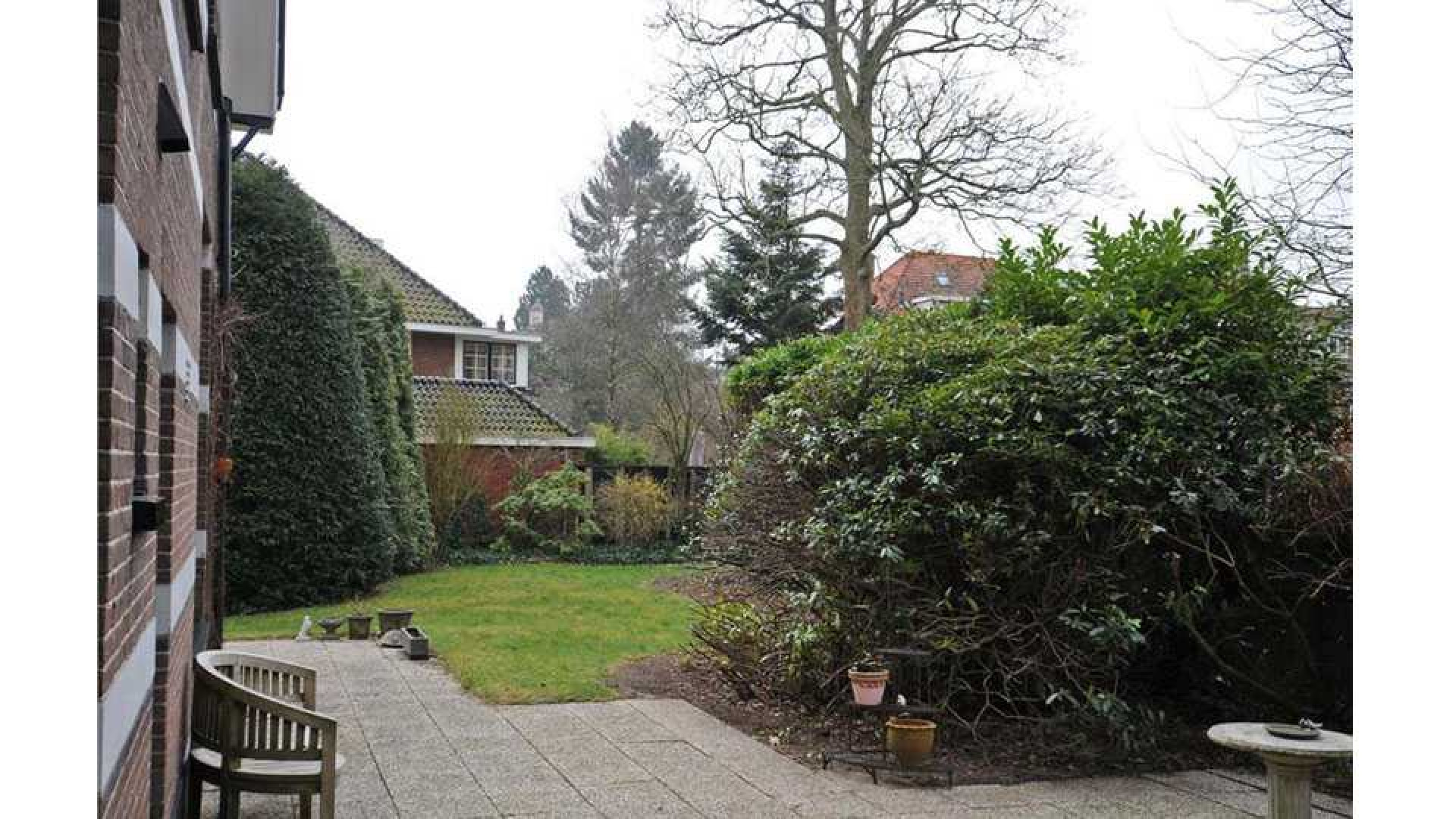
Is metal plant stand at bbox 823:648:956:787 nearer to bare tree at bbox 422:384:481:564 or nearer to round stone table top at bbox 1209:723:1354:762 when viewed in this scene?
round stone table top at bbox 1209:723:1354:762

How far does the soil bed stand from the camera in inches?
258

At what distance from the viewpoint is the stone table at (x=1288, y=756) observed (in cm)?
466

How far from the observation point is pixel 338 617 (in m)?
12.1

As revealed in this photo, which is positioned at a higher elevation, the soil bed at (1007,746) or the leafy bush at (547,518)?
the leafy bush at (547,518)

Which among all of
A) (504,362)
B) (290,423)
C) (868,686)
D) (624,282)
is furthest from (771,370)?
(624,282)

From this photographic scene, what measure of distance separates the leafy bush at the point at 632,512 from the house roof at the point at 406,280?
585 centimetres

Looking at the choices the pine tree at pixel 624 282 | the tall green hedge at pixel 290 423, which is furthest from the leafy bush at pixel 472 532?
the pine tree at pixel 624 282

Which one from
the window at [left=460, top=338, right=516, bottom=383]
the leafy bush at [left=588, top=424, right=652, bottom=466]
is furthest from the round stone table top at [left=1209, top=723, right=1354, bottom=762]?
the window at [left=460, top=338, right=516, bottom=383]

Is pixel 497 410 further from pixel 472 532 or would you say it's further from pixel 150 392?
pixel 150 392

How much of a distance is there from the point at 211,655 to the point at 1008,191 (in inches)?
510

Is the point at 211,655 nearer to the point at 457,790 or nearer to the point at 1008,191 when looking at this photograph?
the point at 457,790

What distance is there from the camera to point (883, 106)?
54.0ft

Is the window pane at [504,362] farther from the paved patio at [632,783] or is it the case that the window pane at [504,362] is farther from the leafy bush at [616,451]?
the paved patio at [632,783]
